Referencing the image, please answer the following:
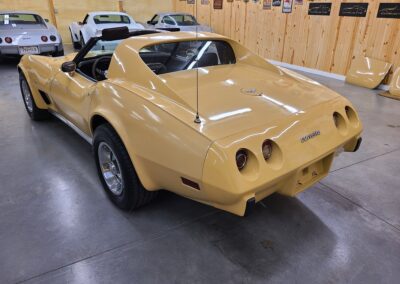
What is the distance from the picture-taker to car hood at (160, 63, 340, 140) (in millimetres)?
1681

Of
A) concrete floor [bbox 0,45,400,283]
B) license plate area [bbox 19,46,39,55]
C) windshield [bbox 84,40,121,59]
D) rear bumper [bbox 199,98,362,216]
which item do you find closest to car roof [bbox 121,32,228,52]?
windshield [bbox 84,40,121,59]

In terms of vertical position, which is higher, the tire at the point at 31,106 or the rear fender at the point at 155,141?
the rear fender at the point at 155,141

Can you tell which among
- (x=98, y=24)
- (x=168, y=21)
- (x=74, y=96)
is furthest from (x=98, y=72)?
(x=168, y=21)

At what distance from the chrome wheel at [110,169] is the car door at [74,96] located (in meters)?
0.32

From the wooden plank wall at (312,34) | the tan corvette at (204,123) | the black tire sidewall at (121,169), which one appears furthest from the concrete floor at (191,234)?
the wooden plank wall at (312,34)

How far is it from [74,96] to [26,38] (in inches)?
227

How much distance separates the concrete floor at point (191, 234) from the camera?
5.60 ft

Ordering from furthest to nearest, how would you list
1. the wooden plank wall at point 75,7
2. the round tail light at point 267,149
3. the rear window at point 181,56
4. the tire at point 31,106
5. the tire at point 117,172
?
1. the wooden plank wall at point 75,7
2. the tire at point 31,106
3. the rear window at point 181,56
4. the tire at point 117,172
5. the round tail light at point 267,149

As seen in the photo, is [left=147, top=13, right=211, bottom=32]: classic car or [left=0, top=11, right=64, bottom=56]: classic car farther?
[left=147, top=13, right=211, bottom=32]: classic car

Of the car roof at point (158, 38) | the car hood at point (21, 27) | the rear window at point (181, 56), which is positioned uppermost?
the car roof at point (158, 38)

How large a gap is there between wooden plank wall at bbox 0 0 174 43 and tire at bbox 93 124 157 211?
39.0ft

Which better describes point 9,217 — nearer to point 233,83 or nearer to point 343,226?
point 233,83

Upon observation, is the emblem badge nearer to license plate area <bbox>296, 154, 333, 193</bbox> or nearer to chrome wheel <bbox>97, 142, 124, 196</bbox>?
license plate area <bbox>296, 154, 333, 193</bbox>

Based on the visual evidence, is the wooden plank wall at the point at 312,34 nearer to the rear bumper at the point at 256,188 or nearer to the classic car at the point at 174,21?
the classic car at the point at 174,21
